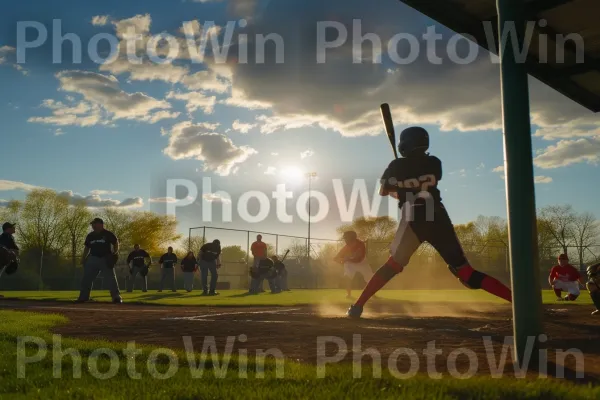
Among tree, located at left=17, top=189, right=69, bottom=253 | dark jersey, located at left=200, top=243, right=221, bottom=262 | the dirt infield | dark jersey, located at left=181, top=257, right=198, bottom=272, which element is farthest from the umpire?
Result: tree, located at left=17, top=189, right=69, bottom=253

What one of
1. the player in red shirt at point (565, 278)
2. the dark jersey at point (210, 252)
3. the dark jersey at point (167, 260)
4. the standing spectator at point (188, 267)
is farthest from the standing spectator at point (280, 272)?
the player in red shirt at point (565, 278)

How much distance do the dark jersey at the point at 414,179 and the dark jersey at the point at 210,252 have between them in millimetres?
12857

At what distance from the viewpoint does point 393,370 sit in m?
3.28

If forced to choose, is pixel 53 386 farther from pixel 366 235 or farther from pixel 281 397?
pixel 366 235

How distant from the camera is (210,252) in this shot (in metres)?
18.5

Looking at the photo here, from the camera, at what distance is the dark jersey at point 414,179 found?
20.2 feet

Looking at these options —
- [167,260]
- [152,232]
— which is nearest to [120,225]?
[152,232]

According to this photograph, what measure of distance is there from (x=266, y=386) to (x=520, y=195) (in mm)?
1949

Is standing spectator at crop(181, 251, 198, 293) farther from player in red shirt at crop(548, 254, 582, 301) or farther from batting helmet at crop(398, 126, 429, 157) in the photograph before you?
Result: batting helmet at crop(398, 126, 429, 157)

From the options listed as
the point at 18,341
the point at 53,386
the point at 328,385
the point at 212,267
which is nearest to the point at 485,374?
the point at 328,385

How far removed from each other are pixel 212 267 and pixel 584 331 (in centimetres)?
1457

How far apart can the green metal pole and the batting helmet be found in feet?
9.24

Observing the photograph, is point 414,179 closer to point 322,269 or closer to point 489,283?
point 489,283

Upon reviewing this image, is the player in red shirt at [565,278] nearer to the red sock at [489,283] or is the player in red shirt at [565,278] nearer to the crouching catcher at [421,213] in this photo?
the red sock at [489,283]
